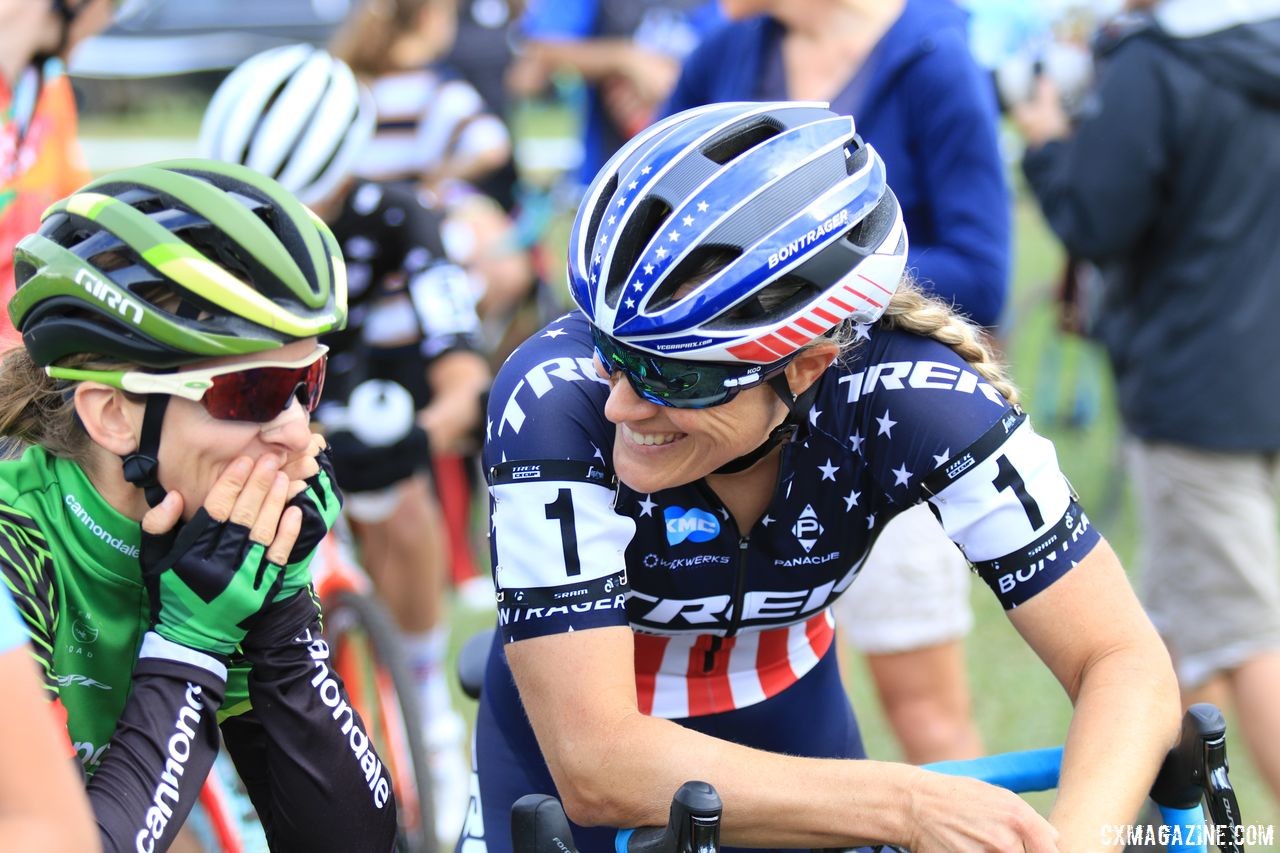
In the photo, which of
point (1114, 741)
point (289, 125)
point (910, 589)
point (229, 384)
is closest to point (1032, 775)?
point (1114, 741)

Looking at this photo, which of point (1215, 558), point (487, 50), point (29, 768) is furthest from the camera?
point (487, 50)

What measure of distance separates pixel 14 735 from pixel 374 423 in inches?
118

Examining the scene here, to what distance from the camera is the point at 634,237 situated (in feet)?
7.39

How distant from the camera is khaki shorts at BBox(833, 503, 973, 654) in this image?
12.9 ft

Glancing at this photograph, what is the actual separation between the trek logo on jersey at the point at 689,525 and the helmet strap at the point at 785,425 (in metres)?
0.08

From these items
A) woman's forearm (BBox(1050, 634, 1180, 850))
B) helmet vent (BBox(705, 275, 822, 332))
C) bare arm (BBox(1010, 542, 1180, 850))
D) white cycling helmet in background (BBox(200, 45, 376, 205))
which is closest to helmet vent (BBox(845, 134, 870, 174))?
helmet vent (BBox(705, 275, 822, 332))

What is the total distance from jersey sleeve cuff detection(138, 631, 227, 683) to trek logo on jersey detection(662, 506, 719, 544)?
757mm

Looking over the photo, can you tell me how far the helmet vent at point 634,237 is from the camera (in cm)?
222

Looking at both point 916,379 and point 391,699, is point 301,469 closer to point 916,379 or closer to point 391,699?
point 916,379

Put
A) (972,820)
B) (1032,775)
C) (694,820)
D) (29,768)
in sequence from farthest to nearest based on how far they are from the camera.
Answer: (1032,775), (972,820), (694,820), (29,768)

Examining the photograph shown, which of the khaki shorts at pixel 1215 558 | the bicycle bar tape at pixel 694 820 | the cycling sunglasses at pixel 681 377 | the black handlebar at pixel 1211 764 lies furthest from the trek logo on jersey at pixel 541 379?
the khaki shorts at pixel 1215 558

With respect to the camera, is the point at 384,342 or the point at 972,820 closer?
the point at 972,820

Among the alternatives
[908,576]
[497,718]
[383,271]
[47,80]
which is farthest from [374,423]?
[497,718]

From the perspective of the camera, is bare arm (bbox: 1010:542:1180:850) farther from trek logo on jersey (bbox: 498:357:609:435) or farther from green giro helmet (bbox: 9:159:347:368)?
green giro helmet (bbox: 9:159:347:368)
